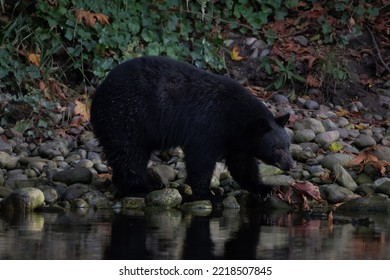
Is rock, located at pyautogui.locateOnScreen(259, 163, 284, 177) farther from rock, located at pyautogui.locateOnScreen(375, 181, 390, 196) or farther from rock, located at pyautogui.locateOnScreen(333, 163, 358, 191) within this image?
rock, located at pyautogui.locateOnScreen(375, 181, 390, 196)

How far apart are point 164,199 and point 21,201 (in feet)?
4.85

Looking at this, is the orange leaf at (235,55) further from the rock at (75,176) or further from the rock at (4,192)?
the rock at (4,192)

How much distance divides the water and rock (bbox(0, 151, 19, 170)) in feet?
5.73

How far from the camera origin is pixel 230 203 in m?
9.87

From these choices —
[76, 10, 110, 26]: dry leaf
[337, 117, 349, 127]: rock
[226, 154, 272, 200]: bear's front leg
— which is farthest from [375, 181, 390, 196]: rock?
[76, 10, 110, 26]: dry leaf

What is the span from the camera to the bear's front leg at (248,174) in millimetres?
9977

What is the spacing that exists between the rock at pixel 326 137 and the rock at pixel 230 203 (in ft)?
7.09

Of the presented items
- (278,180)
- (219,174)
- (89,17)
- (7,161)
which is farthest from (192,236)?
(89,17)

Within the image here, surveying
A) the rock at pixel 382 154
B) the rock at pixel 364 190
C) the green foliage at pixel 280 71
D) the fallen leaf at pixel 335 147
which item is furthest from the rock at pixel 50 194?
the green foliage at pixel 280 71

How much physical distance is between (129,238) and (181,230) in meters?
0.64

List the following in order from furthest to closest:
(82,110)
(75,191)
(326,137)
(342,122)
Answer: (342,122) → (82,110) → (326,137) → (75,191)

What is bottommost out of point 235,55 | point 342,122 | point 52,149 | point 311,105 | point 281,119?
point 52,149

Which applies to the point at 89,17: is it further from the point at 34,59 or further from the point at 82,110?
the point at 82,110
